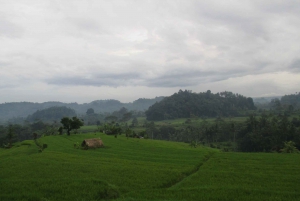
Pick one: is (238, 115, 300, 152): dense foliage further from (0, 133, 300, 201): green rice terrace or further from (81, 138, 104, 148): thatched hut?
(81, 138, 104, 148): thatched hut

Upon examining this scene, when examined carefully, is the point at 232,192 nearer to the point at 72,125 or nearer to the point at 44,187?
the point at 44,187

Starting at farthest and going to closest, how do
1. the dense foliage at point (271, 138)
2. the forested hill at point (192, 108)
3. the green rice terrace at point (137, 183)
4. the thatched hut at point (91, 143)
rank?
the forested hill at point (192, 108) < the dense foliage at point (271, 138) < the thatched hut at point (91, 143) < the green rice terrace at point (137, 183)

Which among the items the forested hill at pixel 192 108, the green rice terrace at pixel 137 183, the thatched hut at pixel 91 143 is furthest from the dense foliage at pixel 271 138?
the forested hill at pixel 192 108

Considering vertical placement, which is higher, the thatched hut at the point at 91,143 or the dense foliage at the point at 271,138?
the thatched hut at the point at 91,143

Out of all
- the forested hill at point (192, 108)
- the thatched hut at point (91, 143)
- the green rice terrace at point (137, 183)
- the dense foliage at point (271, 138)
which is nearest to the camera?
the green rice terrace at point (137, 183)

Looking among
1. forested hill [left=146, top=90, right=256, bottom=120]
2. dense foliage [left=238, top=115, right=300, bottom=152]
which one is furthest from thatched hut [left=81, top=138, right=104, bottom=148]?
forested hill [left=146, top=90, right=256, bottom=120]

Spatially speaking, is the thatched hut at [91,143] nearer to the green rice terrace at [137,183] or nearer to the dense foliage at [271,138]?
the green rice terrace at [137,183]

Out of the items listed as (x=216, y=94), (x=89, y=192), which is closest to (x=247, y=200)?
(x=89, y=192)

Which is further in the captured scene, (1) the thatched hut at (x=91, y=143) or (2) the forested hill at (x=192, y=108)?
(2) the forested hill at (x=192, y=108)

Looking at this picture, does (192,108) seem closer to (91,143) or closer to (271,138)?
(271,138)

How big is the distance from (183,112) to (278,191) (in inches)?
5916

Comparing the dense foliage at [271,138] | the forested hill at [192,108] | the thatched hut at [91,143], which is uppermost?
the forested hill at [192,108]

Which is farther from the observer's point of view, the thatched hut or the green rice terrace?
the thatched hut

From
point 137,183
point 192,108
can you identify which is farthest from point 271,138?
point 192,108
